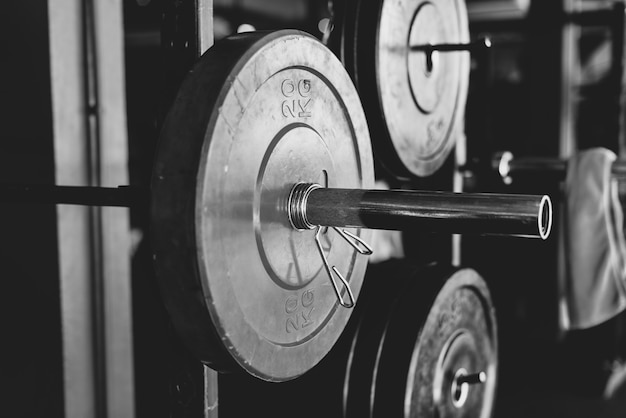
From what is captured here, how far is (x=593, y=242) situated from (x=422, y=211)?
1.11 m

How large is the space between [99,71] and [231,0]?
271 cm

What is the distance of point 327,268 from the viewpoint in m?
0.93

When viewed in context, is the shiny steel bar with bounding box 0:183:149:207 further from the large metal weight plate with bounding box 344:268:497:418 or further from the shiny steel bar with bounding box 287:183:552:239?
the large metal weight plate with bounding box 344:268:497:418

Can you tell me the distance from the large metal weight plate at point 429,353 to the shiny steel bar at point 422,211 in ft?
1.47

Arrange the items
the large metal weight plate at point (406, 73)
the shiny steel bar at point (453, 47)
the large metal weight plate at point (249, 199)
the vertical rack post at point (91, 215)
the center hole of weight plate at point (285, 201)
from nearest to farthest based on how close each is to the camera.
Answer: the large metal weight plate at point (249, 199) < the center hole of weight plate at point (285, 201) < the large metal weight plate at point (406, 73) < the shiny steel bar at point (453, 47) < the vertical rack post at point (91, 215)

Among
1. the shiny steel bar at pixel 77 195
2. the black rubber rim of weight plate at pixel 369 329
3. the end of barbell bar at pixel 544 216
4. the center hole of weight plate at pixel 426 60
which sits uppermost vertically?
the center hole of weight plate at pixel 426 60

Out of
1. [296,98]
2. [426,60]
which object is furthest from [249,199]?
[426,60]

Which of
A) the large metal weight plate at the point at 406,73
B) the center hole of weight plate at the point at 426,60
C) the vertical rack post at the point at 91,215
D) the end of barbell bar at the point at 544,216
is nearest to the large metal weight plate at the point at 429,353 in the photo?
the large metal weight plate at the point at 406,73

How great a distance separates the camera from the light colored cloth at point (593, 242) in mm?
1746

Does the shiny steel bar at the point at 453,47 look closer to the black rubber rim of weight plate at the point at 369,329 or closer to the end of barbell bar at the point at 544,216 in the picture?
the black rubber rim of weight plate at the point at 369,329

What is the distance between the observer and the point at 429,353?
4.23ft

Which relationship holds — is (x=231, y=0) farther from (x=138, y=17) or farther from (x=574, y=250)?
(x=574, y=250)

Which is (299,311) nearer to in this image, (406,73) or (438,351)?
(438,351)

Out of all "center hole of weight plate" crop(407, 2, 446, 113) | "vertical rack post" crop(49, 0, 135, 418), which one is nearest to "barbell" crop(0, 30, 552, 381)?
"center hole of weight plate" crop(407, 2, 446, 113)
